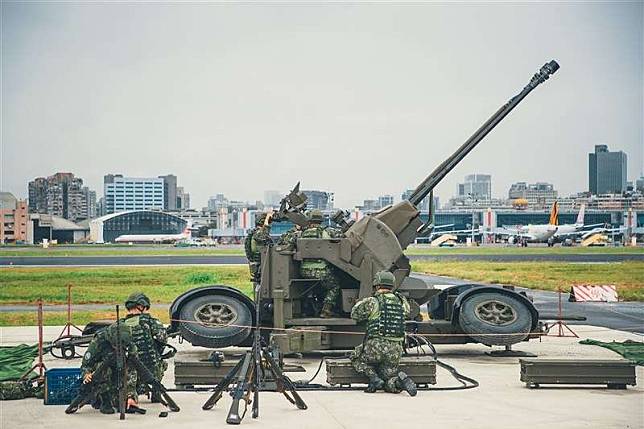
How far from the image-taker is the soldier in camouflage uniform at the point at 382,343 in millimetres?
12578

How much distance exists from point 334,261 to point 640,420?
19.5ft

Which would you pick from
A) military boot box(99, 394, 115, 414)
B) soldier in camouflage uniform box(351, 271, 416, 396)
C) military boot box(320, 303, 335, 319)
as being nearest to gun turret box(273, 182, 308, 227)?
military boot box(320, 303, 335, 319)

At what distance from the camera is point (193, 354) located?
17031 millimetres

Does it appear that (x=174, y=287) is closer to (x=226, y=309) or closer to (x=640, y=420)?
(x=226, y=309)

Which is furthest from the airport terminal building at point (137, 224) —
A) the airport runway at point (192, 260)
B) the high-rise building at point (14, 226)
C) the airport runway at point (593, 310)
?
the airport runway at point (593, 310)

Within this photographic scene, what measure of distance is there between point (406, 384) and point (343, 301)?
3.51 metres

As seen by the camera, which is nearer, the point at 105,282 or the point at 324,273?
the point at 324,273

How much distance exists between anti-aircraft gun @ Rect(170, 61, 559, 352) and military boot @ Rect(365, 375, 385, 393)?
2853 millimetres

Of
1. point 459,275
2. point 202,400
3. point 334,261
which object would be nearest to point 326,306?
point 334,261

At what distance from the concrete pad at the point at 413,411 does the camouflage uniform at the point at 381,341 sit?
0.28 meters

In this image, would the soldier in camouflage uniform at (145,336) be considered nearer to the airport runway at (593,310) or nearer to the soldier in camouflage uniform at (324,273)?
the soldier in camouflage uniform at (324,273)

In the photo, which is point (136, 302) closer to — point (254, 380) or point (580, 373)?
point (254, 380)

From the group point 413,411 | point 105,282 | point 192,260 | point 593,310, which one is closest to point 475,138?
point 413,411

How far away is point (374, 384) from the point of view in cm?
1263
